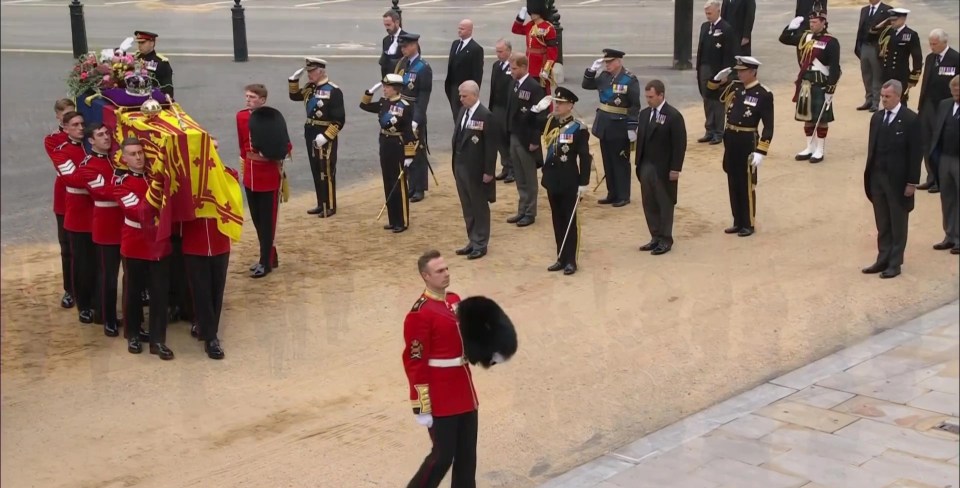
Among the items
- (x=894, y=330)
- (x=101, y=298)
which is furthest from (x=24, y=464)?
(x=894, y=330)

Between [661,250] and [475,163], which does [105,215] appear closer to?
[475,163]

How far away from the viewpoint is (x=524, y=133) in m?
13.6

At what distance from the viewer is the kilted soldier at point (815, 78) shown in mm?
15250

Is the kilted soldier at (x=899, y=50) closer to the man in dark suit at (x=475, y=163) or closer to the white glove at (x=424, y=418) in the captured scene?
the man in dark suit at (x=475, y=163)

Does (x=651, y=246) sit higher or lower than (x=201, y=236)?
lower

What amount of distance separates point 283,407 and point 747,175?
5.83m

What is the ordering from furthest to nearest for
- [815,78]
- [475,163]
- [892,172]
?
[815,78] → [475,163] → [892,172]

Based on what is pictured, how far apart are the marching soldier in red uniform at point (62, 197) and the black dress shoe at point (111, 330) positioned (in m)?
0.78

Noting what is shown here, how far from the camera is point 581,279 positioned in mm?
11938

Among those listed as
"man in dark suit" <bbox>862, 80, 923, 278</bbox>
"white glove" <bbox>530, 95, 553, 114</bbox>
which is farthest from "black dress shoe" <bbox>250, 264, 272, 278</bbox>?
"man in dark suit" <bbox>862, 80, 923, 278</bbox>

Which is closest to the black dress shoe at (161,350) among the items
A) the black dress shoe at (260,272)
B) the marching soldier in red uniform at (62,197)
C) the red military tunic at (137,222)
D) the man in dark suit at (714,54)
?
the red military tunic at (137,222)

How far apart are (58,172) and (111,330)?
4.47 feet

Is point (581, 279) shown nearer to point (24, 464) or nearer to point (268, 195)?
point (268, 195)

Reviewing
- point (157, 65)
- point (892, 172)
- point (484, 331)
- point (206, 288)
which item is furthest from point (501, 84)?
point (484, 331)
